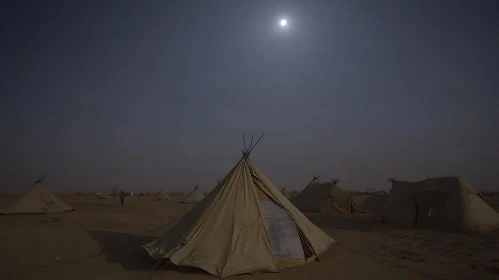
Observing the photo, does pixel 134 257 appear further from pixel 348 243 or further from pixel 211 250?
pixel 348 243

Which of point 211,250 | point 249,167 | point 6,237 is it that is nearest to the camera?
point 211,250

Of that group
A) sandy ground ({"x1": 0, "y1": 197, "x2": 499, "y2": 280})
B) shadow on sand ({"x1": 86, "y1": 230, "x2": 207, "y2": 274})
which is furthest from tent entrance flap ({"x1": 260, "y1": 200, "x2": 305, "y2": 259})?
shadow on sand ({"x1": 86, "y1": 230, "x2": 207, "y2": 274})

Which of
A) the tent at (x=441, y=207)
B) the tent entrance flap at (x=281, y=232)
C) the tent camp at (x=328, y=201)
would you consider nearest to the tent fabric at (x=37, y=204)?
the tent entrance flap at (x=281, y=232)

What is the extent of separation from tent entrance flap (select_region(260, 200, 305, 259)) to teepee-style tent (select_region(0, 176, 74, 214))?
1852cm

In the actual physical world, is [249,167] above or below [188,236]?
above

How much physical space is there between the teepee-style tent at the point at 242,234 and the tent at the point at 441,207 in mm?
9364

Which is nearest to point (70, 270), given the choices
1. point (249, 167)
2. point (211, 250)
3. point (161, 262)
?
point (161, 262)

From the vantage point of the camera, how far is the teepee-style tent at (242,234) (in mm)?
6543

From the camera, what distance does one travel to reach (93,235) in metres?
11.2

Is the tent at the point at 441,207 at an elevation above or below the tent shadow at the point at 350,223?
above

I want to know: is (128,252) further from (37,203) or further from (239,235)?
(37,203)

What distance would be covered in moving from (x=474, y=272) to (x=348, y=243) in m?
3.97

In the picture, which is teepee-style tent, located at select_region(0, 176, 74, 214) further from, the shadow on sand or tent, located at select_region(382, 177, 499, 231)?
tent, located at select_region(382, 177, 499, 231)

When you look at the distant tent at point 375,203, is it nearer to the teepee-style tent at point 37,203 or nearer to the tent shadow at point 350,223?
the tent shadow at point 350,223
